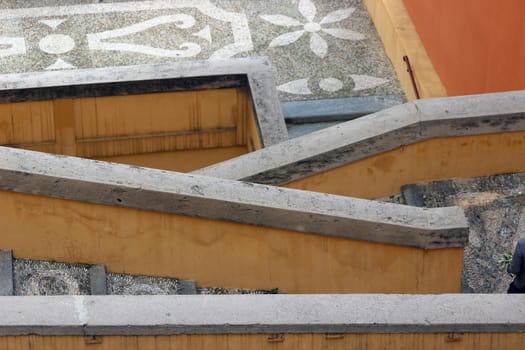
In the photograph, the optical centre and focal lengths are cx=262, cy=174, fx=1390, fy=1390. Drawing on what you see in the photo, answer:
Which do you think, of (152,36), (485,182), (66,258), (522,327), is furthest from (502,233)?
(152,36)

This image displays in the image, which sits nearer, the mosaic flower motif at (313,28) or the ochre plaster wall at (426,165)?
the ochre plaster wall at (426,165)

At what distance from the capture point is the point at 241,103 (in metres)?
11.0

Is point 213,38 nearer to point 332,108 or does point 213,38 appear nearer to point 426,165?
point 332,108

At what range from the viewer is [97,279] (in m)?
8.16

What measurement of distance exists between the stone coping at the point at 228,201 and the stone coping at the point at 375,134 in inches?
35.6

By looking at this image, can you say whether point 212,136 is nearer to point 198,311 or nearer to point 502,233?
point 502,233

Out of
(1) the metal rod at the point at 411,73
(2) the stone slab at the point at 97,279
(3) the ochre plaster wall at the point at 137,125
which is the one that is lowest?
(2) the stone slab at the point at 97,279

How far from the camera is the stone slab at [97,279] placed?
8.10 m

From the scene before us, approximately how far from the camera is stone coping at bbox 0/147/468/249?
7941 millimetres

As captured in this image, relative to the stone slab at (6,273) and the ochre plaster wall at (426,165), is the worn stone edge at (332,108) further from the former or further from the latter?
the stone slab at (6,273)

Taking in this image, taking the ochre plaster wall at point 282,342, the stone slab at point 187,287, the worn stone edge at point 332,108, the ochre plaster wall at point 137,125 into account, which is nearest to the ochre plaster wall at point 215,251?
the stone slab at point 187,287

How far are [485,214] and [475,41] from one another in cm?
210

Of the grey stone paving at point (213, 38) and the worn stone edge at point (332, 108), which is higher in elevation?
the grey stone paving at point (213, 38)

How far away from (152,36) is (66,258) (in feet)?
18.0
